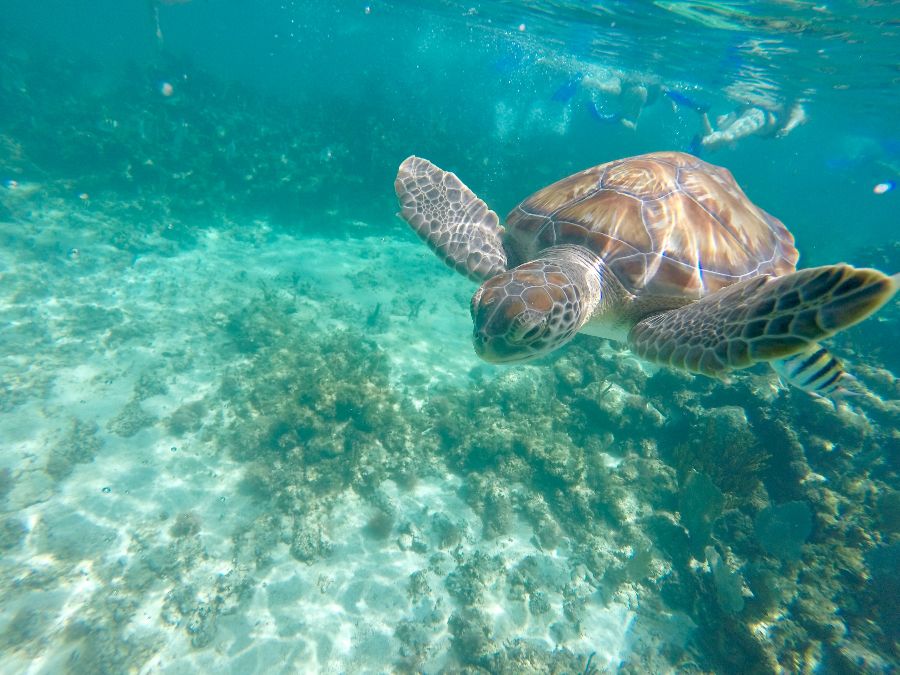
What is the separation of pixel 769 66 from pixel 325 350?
24.8 metres

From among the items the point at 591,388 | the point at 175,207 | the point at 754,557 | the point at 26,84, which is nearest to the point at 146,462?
the point at 591,388

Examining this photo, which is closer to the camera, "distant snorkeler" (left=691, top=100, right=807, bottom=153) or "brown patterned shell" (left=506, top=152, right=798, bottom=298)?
"brown patterned shell" (left=506, top=152, right=798, bottom=298)

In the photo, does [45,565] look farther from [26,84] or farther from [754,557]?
[26,84]

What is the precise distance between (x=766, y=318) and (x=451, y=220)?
11.5 ft

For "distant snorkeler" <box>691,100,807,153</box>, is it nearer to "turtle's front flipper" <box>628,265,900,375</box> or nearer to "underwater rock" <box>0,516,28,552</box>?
"turtle's front flipper" <box>628,265,900,375</box>

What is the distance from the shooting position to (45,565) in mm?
5203

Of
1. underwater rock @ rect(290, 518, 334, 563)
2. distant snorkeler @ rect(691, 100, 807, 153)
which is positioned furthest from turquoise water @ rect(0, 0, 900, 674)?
distant snorkeler @ rect(691, 100, 807, 153)

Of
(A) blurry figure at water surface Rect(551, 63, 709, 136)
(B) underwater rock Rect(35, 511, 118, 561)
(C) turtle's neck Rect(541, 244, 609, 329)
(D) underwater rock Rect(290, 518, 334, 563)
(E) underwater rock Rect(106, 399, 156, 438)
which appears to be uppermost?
(C) turtle's neck Rect(541, 244, 609, 329)

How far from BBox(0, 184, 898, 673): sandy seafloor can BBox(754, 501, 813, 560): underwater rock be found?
0.11 feet

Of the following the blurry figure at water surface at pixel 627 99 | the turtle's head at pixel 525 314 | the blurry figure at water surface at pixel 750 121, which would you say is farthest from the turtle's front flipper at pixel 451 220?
the blurry figure at water surface at pixel 627 99

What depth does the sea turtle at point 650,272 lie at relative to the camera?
236 cm

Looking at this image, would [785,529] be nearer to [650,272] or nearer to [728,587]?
[728,587]

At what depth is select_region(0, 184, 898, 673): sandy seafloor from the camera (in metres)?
4.83


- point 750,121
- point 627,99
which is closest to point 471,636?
point 750,121
